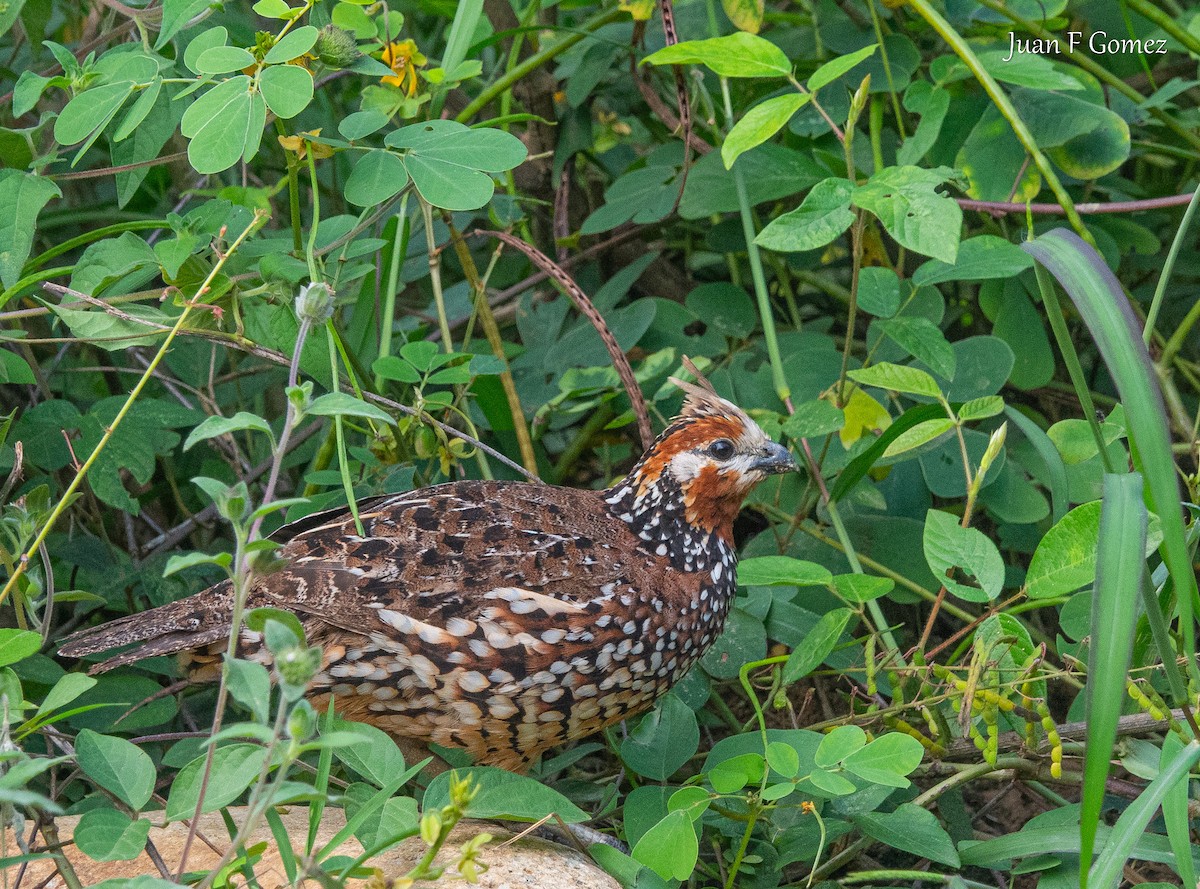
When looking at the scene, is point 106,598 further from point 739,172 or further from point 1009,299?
point 1009,299

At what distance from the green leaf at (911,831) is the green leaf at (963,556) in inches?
19.2

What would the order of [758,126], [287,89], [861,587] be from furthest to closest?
[758,126] < [861,587] < [287,89]

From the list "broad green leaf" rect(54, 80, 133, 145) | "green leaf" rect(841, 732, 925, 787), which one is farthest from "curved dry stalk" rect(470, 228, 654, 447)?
"green leaf" rect(841, 732, 925, 787)

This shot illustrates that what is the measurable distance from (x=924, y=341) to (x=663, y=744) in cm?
122

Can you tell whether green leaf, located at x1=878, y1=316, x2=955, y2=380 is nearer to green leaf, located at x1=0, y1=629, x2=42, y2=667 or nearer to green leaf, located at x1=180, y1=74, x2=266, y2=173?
green leaf, located at x1=180, y1=74, x2=266, y2=173

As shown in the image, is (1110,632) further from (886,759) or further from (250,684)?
(250,684)

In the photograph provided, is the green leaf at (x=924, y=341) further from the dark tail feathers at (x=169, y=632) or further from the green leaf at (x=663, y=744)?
the dark tail feathers at (x=169, y=632)

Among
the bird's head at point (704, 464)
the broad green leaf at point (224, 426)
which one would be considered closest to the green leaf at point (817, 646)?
the bird's head at point (704, 464)

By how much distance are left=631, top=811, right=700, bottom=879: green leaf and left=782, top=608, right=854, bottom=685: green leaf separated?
1.70ft

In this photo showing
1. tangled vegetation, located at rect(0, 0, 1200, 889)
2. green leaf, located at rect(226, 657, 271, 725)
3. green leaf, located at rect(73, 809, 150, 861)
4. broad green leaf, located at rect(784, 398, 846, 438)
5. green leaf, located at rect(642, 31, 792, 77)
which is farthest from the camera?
broad green leaf, located at rect(784, 398, 846, 438)

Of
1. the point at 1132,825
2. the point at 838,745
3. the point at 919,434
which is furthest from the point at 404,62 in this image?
the point at 1132,825

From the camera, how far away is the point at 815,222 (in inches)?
112

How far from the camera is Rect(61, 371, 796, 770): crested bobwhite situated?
8.74 ft

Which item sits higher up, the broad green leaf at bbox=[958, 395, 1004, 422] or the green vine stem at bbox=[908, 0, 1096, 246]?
the green vine stem at bbox=[908, 0, 1096, 246]
